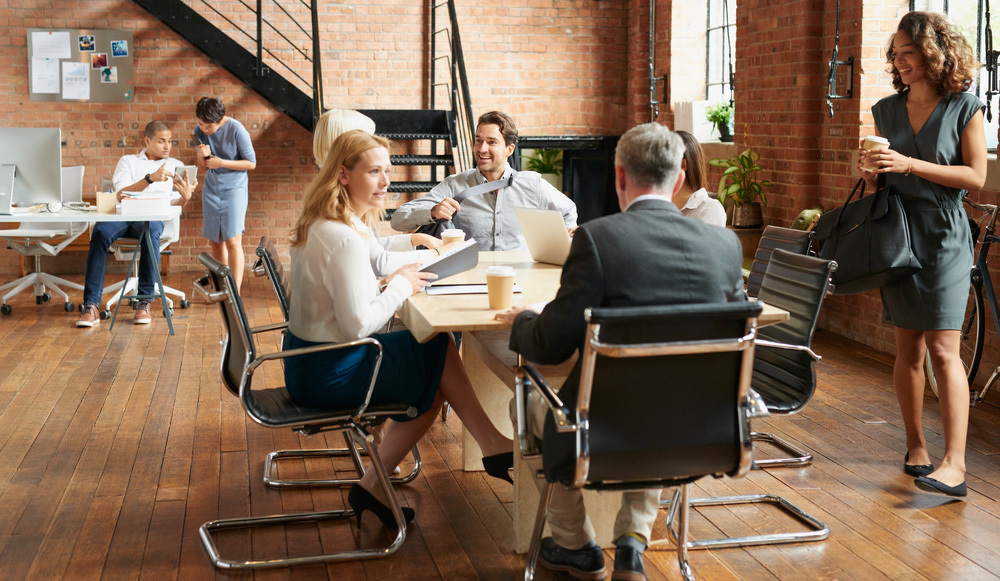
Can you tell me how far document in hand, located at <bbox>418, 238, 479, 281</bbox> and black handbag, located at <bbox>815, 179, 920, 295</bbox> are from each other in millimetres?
1340

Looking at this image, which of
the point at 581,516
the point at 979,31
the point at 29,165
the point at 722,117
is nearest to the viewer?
the point at 581,516

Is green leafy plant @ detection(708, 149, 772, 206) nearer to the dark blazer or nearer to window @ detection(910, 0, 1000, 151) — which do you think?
window @ detection(910, 0, 1000, 151)

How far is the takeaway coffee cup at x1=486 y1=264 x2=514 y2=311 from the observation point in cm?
276

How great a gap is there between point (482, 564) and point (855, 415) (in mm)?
2241

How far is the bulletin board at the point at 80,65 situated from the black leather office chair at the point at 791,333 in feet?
21.6

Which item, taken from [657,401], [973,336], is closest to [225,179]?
[973,336]

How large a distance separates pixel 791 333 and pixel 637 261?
3.66 feet

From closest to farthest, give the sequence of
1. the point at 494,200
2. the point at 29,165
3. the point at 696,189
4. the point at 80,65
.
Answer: the point at 696,189, the point at 494,200, the point at 29,165, the point at 80,65

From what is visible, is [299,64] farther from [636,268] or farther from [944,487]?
[636,268]

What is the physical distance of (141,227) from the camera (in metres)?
6.71

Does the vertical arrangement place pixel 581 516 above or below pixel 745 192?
below

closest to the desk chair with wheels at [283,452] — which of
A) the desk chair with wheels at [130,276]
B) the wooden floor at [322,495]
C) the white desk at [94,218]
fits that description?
the wooden floor at [322,495]

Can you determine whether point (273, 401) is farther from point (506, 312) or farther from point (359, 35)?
point (359, 35)

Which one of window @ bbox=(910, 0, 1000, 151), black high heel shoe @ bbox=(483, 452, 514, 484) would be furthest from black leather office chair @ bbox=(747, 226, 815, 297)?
window @ bbox=(910, 0, 1000, 151)
